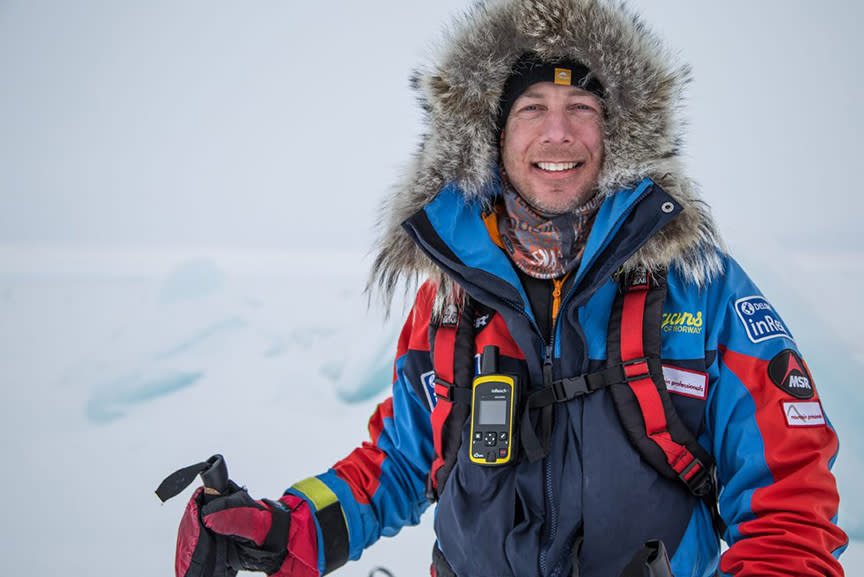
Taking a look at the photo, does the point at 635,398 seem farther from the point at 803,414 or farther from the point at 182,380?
the point at 182,380

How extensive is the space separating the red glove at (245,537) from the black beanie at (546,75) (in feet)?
3.75

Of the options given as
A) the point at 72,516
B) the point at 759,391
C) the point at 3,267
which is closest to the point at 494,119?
the point at 759,391

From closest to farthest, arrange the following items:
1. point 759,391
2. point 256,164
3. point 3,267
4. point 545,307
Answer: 1. point 759,391
2. point 545,307
3. point 3,267
4. point 256,164

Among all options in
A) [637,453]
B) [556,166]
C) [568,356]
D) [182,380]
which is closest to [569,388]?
[568,356]

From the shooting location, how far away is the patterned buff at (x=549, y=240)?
4.41 feet

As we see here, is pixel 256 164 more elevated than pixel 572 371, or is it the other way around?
pixel 256 164

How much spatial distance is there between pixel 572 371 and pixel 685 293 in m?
0.29

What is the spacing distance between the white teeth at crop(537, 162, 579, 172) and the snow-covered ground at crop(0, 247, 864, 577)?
1.49 meters

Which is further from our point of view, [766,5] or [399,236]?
[766,5]

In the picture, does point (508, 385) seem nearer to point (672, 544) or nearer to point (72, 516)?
point (672, 544)

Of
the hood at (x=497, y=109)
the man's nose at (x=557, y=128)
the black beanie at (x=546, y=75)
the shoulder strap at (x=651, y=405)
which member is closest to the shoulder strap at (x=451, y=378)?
the hood at (x=497, y=109)

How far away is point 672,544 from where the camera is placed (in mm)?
1146

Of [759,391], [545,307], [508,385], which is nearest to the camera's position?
[759,391]

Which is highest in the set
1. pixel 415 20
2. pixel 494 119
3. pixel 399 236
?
pixel 415 20
